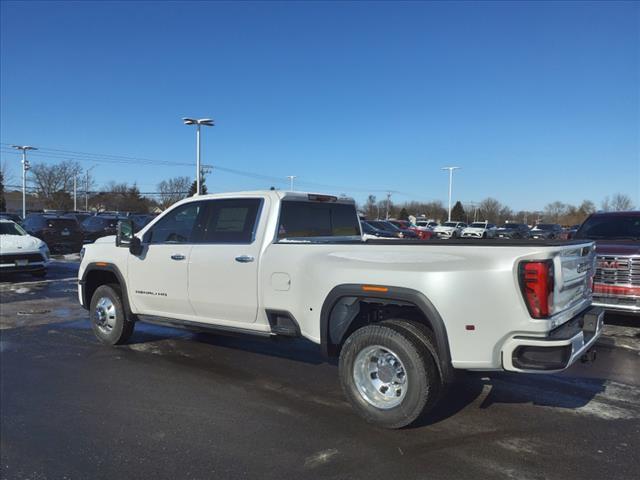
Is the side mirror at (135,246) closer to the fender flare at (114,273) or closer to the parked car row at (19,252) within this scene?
the fender flare at (114,273)

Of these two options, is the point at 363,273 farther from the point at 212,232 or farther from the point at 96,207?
the point at 96,207

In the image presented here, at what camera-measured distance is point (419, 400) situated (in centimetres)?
391

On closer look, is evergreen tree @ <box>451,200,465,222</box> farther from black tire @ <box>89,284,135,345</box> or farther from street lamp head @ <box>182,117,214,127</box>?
black tire @ <box>89,284,135,345</box>

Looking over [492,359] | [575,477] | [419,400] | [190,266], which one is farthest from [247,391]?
[575,477]

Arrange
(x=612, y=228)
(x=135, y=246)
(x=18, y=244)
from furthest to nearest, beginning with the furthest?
1. (x=18, y=244)
2. (x=612, y=228)
3. (x=135, y=246)

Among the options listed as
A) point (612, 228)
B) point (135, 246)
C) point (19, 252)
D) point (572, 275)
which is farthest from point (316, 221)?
point (19, 252)

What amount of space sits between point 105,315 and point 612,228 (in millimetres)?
8306

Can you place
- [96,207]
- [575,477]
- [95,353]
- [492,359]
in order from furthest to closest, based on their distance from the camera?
[96,207] < [95,353] < [492,359] < [575,477]

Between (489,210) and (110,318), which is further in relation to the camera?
(489,210)

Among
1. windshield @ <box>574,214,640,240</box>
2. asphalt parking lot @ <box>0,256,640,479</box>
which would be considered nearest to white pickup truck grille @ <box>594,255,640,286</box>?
asphalt parking lot @ <box>0,256,640,479</box>

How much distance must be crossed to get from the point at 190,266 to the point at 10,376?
7.35 ft

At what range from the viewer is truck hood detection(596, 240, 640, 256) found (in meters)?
7.24

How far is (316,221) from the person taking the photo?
19.1ft

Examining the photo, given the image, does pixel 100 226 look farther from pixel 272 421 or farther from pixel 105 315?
pixel 272 421
